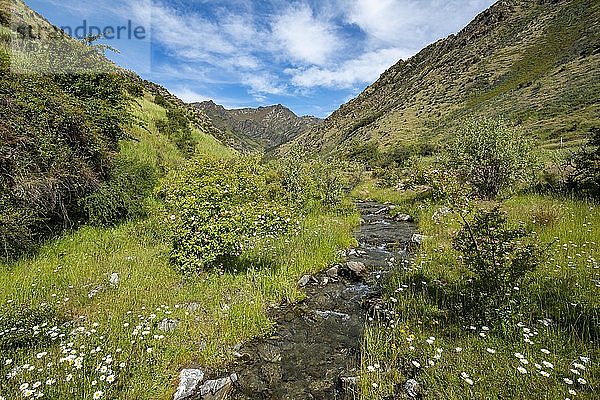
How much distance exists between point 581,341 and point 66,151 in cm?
1470

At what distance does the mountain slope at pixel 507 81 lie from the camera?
4678 centimetres

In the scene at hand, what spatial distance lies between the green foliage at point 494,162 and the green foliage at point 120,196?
16.1 m

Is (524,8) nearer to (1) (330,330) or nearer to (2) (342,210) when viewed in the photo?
(2) (342,210)

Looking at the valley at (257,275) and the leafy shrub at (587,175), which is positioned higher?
the leafy shrub at (587,175)

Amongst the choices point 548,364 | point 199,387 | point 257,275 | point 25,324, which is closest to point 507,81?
point 257,275

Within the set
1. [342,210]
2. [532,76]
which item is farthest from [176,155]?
[532,76]

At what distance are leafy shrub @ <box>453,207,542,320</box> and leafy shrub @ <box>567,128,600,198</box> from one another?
10680 mm

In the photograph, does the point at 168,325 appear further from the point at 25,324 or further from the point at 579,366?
the point at 579,366

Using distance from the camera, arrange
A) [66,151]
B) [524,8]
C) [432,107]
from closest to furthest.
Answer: [66,151] < [432,107] < [524,8]

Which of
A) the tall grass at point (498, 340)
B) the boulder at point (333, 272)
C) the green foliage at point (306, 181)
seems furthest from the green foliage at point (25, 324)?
the green foliage at point (306, 181)

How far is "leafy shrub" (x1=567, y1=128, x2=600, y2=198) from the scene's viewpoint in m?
13.5

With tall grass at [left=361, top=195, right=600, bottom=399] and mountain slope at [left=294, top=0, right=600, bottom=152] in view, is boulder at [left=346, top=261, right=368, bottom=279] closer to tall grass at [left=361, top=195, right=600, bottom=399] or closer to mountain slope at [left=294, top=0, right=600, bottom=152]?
tall grass at [left=361, top=195, right=600, bottom=399]

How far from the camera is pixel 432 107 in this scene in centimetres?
8506

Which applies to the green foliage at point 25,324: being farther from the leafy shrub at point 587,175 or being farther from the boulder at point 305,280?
the leafy shrub at point 587,175
